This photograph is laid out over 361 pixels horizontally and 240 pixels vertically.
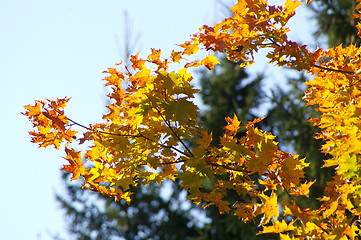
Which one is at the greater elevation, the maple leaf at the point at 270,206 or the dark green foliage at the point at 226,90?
the dark green foliage at the point at 226,90

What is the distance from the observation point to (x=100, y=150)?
308 centimetres

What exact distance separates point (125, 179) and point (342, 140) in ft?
4.84

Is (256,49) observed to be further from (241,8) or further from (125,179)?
(125,179)

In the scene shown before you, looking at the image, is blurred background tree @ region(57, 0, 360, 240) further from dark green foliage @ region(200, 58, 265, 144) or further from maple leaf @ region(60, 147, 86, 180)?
maple leaf @ region(60, 147, 86, 180)

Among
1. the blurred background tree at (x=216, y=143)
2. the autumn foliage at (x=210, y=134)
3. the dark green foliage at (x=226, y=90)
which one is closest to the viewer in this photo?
the autumn foliage at (x=210, y=134)

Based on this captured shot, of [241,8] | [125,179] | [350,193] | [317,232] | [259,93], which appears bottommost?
[317,232]

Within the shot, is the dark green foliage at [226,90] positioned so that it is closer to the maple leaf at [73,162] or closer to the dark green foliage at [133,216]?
the dark green foliage at [133,216]

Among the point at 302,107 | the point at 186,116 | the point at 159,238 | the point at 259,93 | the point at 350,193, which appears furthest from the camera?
the point at 159,238

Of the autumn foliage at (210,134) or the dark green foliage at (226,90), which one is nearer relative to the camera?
the autumn foliage at (210,134)

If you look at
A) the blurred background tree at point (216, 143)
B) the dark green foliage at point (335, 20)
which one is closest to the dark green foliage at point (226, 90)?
the blurred background tree at point (216, 143)

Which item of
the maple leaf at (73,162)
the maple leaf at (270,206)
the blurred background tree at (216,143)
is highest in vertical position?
the blurred background tree at (216,143)

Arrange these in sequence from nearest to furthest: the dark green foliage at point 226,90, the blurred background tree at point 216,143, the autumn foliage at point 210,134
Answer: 1. the autumn foliage at point 210,134
2. the blurred background tree at point 216,143
3. the dark green foliage at point 226,90

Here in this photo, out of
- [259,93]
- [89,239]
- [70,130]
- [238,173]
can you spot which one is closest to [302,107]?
[259,93]

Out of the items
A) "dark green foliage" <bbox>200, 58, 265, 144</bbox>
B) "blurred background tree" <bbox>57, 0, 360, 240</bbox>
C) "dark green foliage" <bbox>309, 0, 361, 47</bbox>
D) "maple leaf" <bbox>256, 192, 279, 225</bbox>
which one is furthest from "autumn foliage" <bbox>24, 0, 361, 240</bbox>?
"dark green foliage" <bbox>200, 58, 265, 144</bbox>
